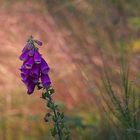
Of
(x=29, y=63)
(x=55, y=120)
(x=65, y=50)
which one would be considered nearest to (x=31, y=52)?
(x=29, y=63)

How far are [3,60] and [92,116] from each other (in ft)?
4.20

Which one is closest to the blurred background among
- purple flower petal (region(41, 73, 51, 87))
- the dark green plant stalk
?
the dark green plant stalk

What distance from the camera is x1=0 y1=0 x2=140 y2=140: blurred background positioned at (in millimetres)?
5172

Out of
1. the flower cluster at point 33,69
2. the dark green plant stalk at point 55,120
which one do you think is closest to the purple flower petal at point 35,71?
the flower cluster at point 33,69

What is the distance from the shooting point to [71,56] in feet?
18.6

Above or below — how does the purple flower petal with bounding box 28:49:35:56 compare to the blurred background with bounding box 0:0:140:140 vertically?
below

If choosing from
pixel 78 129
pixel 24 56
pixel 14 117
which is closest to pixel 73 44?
pixel 14 117

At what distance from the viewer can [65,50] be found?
577 cm

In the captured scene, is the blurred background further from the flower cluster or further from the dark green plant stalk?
the flower cluster

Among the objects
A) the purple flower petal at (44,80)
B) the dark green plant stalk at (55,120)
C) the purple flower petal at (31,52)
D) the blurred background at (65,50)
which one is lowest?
the dark green plant stalk at (55,120)

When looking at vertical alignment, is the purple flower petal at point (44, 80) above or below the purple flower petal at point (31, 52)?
below

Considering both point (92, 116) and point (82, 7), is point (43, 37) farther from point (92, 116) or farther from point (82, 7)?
point (92, 116)

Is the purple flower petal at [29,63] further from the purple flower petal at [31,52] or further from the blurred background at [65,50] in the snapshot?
the blurred background at [65,50]

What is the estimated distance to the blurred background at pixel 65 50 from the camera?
5172mm
